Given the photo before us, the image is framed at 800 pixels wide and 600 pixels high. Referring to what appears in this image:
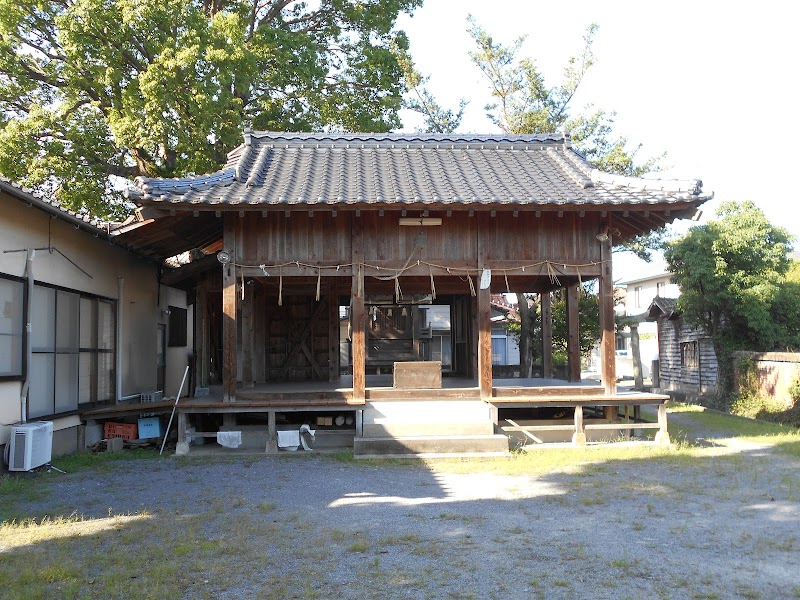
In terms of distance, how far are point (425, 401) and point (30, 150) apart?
31.8 ft

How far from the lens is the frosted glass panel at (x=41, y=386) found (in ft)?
30.0

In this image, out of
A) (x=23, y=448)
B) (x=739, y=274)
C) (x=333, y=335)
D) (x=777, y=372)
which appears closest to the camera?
(x=23, y=448)

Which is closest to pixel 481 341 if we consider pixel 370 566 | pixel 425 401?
pixel 425 401

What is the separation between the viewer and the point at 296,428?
35.0 ft

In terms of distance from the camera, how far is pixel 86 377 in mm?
11008

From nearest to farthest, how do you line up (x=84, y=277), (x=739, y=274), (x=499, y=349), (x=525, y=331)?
(x=84, y=277) < (x=739, y=274) < (x=525, y=331) < (x=499, y=349)

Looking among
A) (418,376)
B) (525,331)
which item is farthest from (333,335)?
(525,331)

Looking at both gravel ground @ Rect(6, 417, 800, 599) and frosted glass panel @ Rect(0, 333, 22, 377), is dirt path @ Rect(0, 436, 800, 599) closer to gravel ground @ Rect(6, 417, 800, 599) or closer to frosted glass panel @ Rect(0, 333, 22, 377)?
gravel ground @ Rect(6, 417, 800, 599)

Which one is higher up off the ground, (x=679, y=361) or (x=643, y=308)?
(x=643, y=308)

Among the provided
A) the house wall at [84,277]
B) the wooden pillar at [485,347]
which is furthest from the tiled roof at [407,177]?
the wooden pillar at [485,347]

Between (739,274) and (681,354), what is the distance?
7.41 meters

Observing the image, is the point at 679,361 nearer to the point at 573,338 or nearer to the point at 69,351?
the point at 573,338

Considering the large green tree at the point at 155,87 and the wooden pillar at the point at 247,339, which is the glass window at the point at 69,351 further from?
the large green tree at the point at 155,87

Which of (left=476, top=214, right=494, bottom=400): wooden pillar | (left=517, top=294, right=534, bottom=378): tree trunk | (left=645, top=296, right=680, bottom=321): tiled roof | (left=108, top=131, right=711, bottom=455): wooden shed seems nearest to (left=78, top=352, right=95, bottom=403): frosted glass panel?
(left=108, top=131, right=711, bottom=455): wooden shed
